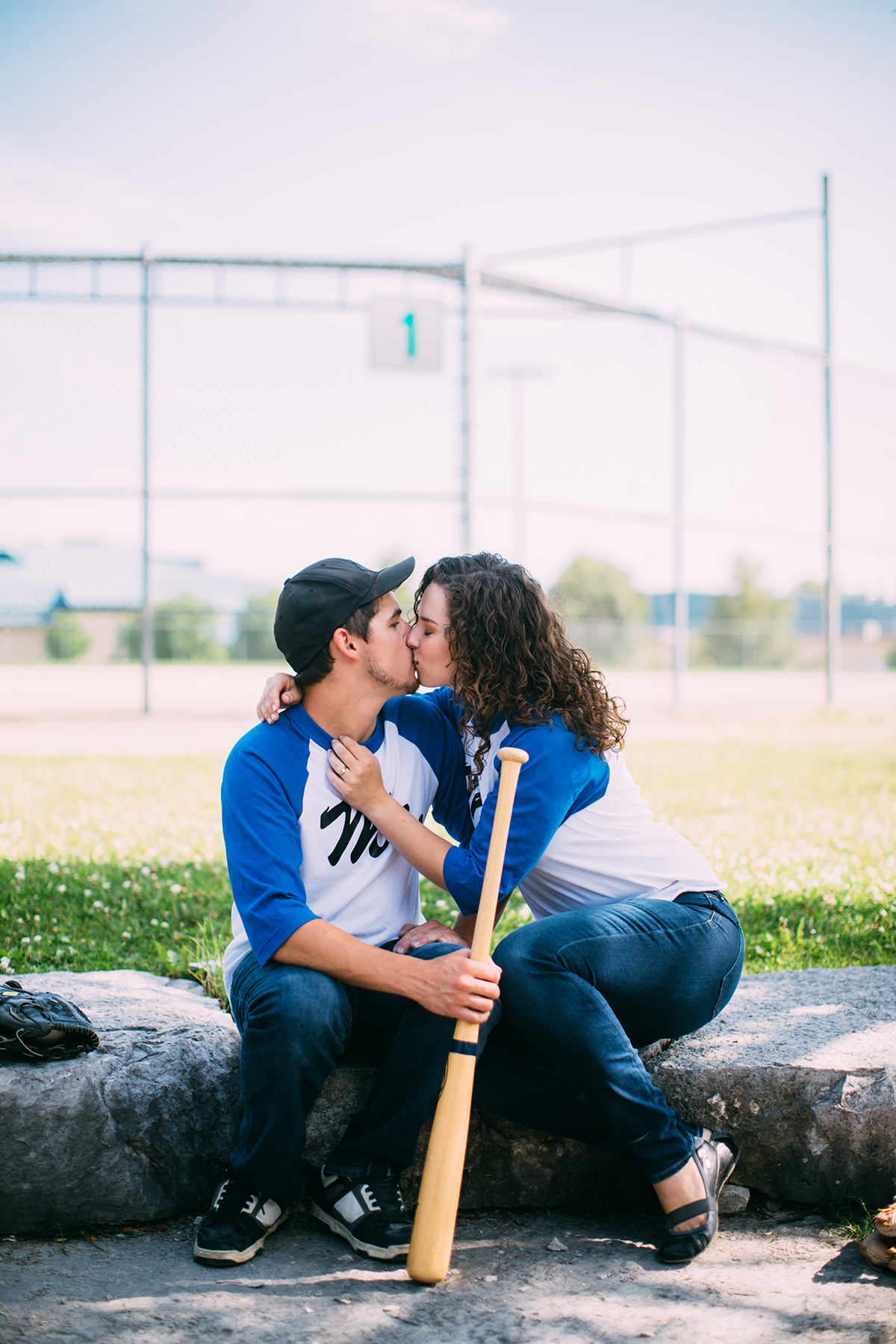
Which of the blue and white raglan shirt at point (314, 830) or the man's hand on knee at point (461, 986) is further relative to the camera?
the blue and white raglan shirt at point (314, 830)

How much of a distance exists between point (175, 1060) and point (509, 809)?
3.32 ft

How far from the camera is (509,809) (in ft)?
7.25

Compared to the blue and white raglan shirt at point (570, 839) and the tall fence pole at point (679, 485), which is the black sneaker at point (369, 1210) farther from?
the tall fence pole at point (679, 485)

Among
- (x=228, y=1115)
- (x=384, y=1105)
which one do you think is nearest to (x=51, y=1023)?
(x=228, y=1115)

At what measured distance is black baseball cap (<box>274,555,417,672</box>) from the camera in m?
2.52

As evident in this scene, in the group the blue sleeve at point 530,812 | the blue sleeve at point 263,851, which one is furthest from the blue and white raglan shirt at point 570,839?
the blue sleeve at point 263,851

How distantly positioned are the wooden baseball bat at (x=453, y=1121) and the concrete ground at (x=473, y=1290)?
0.08 metres

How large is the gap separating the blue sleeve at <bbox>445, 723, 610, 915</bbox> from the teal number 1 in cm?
651

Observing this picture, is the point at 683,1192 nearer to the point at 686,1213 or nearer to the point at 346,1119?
the point at 686,1213

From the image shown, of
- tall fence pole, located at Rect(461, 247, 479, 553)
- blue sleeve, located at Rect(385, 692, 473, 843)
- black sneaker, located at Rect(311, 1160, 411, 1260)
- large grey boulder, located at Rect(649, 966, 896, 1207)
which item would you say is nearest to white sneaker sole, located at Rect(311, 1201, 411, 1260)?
black sneaker, located at Rect(311, 1160, 411, 1260)

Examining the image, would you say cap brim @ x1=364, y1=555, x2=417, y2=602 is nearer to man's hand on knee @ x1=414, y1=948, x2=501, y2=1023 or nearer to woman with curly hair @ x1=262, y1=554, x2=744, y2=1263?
woman with curly hair @ x1=262, y1=554, x2=744, y2=1263

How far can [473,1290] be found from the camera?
208 centimetres

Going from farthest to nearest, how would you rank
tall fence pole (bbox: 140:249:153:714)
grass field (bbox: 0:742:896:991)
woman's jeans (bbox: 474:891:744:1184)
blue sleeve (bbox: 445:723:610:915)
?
tall fence pole (bbox: 140:249:153:714) < grass field (bbox: 0:742:896:991) < blue sleeve (bbox: 445:723:610:915) < woman's jeans (bbox: 474:891:744:1184)

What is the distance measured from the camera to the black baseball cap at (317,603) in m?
2.52
